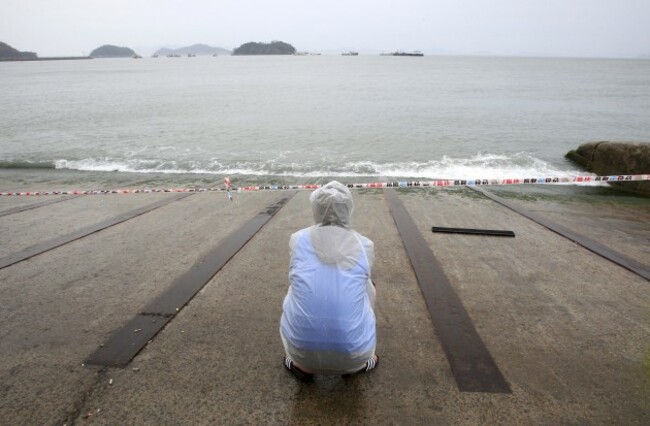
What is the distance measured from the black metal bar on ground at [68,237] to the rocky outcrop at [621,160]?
1347 centimetres

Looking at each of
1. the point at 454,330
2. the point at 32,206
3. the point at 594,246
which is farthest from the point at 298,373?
the point at 32,206

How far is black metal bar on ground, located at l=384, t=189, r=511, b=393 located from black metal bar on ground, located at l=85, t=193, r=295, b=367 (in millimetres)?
2739

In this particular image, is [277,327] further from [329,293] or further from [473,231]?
[473,231]

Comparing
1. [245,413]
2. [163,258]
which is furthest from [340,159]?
[245,413]

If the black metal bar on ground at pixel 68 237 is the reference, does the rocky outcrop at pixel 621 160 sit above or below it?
above

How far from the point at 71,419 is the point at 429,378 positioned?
8.93ft

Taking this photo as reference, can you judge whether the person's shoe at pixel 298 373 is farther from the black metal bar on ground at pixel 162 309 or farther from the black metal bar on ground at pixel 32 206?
the black metal bar on ground at pixel 32 206

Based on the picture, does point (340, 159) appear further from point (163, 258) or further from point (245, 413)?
point (245, 413)

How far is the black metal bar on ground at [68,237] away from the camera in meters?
5.35

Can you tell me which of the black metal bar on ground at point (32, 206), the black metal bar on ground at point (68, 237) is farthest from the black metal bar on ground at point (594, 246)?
the black metal bar on ground at point (32, 206)

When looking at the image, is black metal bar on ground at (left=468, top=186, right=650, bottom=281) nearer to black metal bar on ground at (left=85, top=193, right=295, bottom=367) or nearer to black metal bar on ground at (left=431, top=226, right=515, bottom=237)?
black metal bar on ground at (left=431, top=226, right=515, bottom=237)

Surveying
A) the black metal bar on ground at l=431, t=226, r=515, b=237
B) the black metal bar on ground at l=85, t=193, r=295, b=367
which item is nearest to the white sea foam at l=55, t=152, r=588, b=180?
the black metal bar on ground at l=431, t=226, r=515, b=237

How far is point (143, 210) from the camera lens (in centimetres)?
783

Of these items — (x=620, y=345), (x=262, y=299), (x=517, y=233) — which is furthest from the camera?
(x=517, y=233)
